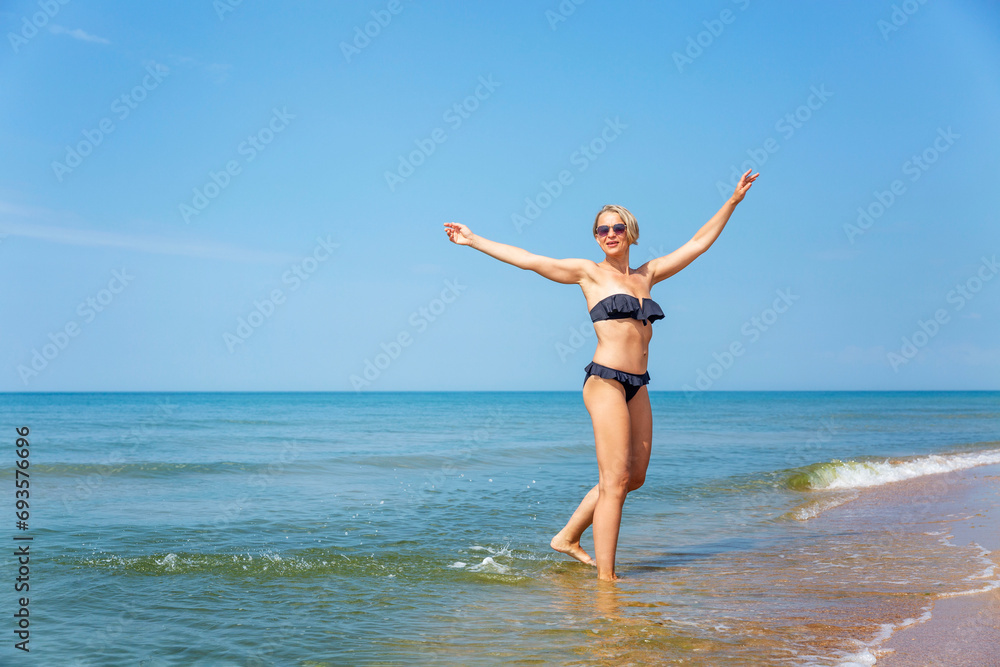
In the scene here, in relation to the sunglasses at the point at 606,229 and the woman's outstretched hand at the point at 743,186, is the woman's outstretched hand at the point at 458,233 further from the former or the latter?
the woman's outstretched hand at the point at 743,186

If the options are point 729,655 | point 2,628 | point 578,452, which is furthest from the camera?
point 578,452

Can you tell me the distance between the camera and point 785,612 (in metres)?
4.42

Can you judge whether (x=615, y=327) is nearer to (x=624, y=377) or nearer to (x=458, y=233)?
(x=624, y=377)

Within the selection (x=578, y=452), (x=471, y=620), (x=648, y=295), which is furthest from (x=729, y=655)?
(x=578, y=452)

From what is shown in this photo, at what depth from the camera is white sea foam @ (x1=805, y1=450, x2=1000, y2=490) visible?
12.0 metres

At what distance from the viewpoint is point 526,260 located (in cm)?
478

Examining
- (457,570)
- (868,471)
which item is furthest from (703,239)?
(868,471)

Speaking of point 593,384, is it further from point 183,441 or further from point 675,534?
point 183,441

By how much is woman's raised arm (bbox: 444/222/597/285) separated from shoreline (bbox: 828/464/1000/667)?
2753 mm

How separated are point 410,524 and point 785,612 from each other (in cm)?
431

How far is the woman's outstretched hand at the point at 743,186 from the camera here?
5.06 m

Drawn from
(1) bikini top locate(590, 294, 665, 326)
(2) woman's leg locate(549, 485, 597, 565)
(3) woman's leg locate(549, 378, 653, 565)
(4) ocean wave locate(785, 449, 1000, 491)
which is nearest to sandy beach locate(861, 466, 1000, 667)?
(3) woman's leg locate(549, 378, 653, 565)

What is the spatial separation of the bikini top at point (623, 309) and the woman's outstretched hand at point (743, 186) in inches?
38.8

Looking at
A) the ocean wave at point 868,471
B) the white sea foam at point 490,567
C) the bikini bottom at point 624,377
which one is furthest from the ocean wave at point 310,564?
the ocean wave at point 868,471
